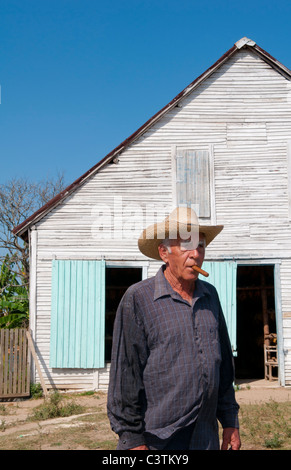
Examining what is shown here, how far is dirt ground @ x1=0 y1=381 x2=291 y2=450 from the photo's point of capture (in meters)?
6.86

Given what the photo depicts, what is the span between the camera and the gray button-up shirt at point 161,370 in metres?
2.54

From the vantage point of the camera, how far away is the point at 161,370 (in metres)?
2.60

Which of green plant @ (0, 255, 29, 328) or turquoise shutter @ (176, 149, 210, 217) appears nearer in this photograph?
turquoise shutter @ (176, 149, 210, 217)

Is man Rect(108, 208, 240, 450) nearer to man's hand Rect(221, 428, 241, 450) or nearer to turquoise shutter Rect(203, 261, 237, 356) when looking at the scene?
man's hand Rect(221, 428, 241, 450)

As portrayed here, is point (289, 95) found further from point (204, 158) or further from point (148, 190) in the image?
point (148, 190)

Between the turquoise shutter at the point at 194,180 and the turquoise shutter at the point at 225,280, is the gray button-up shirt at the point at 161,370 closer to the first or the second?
the turquoise shutter at the point at 225,280

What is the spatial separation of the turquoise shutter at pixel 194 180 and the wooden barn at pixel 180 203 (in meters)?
0.02

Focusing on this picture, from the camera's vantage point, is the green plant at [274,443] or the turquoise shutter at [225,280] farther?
the turquoise shutter at [225,280]

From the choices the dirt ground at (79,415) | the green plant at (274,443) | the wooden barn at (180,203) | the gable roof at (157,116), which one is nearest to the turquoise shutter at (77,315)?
the wooden barn at (180,203)

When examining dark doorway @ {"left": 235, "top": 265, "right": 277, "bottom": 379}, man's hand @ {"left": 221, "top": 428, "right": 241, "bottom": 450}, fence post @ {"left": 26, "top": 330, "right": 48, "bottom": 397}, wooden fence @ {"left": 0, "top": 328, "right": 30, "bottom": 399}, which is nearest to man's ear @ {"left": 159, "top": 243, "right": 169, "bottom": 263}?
man's hand @ {"left": 221, "top": 428, "right": 241, "bottom": 450}

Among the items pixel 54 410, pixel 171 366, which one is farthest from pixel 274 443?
pixel 54 410

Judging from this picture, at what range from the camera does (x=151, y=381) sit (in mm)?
2598

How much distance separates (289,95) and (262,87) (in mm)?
657

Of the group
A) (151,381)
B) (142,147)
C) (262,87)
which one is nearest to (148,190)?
(142,147)
